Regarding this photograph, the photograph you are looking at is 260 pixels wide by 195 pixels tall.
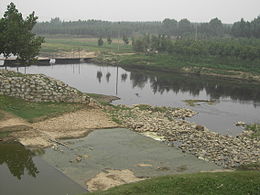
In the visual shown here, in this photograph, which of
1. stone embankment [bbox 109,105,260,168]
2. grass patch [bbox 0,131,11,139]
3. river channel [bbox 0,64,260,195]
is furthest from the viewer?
grass patch [bbox 0,131,11,139]

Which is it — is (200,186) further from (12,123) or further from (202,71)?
(202,71)

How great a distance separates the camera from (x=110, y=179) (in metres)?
21.0

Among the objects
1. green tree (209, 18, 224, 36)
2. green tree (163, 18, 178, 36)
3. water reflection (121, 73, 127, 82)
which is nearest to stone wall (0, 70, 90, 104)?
water reflection (121, 73, 127, 82)

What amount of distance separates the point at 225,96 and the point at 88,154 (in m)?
39.8

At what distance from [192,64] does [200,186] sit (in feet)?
235

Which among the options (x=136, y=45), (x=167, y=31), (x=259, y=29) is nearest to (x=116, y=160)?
(x=136, y=45)

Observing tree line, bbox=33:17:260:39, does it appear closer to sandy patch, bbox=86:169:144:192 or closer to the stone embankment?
the stone embankment

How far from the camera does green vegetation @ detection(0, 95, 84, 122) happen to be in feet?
103

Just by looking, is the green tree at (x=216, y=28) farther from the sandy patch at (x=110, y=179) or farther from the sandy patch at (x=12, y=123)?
the sandy patch at (x=110, y=179)

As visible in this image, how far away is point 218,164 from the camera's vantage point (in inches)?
981

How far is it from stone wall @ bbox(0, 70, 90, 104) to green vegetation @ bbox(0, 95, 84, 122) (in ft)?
2.50

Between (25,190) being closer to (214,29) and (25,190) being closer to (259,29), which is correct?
(259,29)

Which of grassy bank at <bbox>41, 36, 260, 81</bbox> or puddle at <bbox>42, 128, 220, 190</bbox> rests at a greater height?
grassy bank at <bbox>41, 36, 260, 81</bbox>

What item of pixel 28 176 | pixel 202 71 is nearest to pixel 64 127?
pixel 28 176
